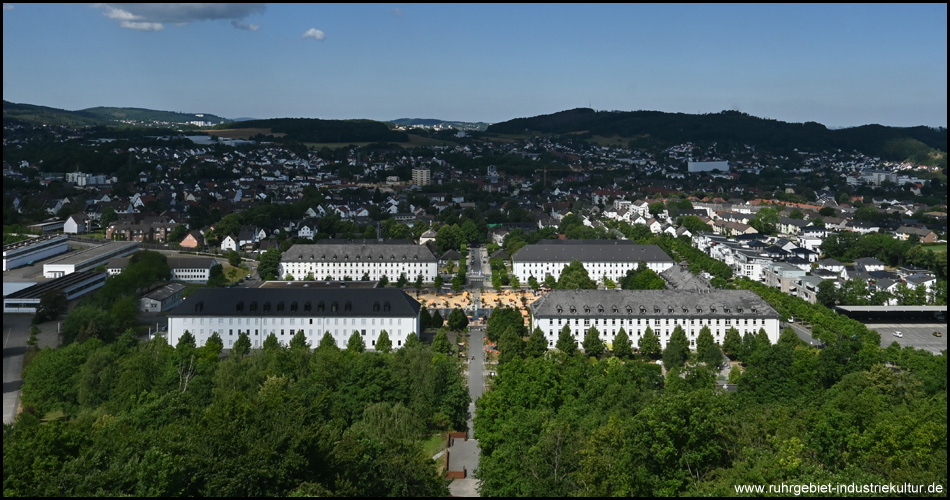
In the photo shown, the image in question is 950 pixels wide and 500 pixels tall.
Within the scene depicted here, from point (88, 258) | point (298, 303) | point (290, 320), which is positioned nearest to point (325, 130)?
point (88, 258)

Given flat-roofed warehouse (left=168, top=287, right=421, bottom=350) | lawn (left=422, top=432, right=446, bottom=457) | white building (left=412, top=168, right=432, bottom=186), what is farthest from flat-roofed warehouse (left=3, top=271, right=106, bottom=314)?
white building (left=412, top=168, right=432, bottom=186)

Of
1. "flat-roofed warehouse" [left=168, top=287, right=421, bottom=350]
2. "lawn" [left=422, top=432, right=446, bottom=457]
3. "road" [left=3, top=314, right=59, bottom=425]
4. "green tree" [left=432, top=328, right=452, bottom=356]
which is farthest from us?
"flat-roofed warehouse" [left=168, top=287, right=421, bottom=350]

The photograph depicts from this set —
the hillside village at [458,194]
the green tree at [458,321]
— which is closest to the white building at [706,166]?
the hillside village at [458,194]

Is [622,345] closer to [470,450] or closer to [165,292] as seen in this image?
[470,450]

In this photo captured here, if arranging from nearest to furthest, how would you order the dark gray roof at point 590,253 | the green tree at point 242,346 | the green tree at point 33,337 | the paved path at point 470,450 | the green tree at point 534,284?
the paved path at point 470,450 < the green tree at point 242,346 < the green tree at point 33,337 < the green tree at point 534,284 < the dark gray roof at point 590,253

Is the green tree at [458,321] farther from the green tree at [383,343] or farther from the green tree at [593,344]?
the green tree at [593,344]

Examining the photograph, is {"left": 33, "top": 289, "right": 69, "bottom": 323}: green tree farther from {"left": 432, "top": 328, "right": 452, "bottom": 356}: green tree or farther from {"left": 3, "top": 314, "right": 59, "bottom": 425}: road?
{"left": 432, "top": 328, "right": 452, "bottom": 356}: green tree
